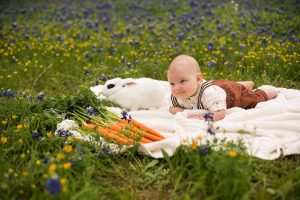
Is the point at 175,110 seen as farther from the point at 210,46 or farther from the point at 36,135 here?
the point at 210,46

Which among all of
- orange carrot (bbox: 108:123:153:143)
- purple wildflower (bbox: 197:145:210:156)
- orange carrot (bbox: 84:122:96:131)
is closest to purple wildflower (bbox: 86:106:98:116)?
orange carrot (bbox: 84:122:96:131)

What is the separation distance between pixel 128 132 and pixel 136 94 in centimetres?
111

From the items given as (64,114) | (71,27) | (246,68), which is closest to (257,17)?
(246,68)

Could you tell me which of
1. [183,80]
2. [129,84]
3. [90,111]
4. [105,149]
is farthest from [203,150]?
[129,84]

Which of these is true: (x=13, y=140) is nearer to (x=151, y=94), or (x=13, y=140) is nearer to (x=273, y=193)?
(x=151, y=94)

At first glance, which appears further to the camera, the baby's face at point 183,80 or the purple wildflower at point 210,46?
the purple wildflower at point 210,46

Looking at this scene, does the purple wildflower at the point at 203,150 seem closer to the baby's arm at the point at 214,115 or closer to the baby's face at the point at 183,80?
the baby's arm at the point at 214,115

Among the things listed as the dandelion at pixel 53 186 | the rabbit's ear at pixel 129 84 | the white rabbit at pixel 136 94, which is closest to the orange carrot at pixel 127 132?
the white rabbit at pixel 136 94

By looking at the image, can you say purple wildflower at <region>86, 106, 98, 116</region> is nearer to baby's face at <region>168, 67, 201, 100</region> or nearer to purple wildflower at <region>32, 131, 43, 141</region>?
purple wildflower at <region>32, 131, 43, 141</region>

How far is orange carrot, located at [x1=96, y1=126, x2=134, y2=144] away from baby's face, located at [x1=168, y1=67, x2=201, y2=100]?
79 centimetres

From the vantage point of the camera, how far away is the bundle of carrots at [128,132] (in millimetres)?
3105

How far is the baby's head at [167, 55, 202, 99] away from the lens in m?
3.47

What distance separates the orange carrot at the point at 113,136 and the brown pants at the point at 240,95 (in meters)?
1.32

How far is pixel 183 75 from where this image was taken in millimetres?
3484
